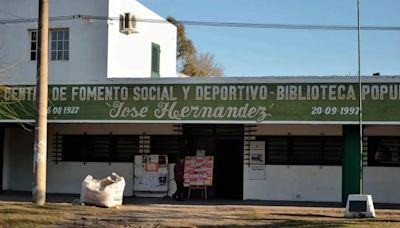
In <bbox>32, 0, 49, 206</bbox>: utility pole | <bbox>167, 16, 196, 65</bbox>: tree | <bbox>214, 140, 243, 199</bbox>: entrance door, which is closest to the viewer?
<bbox>32, 0, 49, 206</bbox>: utility pole

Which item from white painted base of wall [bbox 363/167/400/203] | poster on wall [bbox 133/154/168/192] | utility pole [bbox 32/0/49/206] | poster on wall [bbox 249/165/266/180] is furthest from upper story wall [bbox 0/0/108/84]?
white painted base of wall [bbox 363/167/400/203]

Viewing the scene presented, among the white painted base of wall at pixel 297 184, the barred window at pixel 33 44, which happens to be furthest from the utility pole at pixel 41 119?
the white painted base of wall at pixel 297 184

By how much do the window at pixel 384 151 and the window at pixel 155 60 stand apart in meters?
9.11

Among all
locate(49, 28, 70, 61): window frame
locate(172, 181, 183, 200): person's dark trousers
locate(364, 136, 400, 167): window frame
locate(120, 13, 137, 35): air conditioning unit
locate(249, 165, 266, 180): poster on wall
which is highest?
locate(120, 13, 137, 35): air conditioning unit

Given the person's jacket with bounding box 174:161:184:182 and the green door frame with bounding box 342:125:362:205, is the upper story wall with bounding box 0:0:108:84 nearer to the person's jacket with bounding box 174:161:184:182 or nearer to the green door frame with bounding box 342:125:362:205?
the person's jacket with bounding box 174:161:184:182

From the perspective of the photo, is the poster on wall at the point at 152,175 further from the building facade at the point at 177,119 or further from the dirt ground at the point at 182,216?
the dirt ground at the point at 182,216

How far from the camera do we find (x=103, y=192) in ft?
60.4

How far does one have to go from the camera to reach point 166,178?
2242cm

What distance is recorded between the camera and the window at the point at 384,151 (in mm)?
20922

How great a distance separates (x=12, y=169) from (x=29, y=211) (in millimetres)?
8599

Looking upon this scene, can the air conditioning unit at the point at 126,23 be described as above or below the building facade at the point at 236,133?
above

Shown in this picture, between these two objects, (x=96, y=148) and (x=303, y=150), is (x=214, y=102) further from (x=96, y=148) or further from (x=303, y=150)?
(x=96, y=148)

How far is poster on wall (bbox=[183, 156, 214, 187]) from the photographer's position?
71.7 ft

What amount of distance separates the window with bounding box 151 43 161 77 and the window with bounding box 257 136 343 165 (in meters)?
5.98
